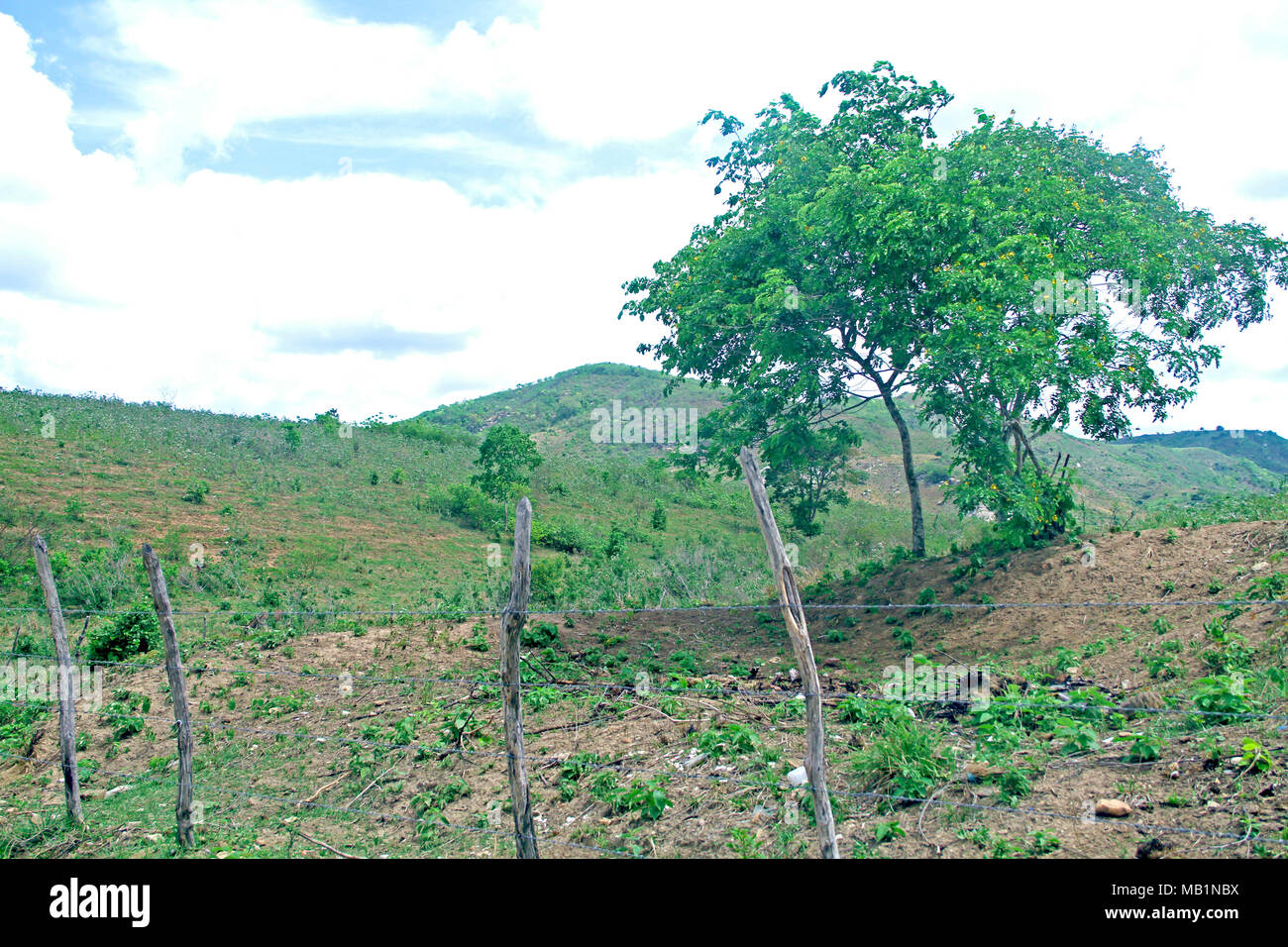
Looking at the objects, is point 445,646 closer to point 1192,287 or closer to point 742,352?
point 742,352

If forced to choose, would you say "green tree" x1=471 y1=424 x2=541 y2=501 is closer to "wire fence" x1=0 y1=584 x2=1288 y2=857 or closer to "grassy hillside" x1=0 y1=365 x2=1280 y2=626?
"grassy hillside" x1=0 y1=365 x2=1280 y2=626

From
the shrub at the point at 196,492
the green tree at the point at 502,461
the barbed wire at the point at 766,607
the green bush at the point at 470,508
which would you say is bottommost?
the barbed wire at the point at 766,607

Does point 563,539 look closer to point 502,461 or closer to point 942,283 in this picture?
point 502,461

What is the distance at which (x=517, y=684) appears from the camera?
13.8 ft

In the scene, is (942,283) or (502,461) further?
(502,461)

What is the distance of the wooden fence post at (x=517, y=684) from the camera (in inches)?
162

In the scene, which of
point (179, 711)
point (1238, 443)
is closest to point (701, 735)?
point (179, 711)

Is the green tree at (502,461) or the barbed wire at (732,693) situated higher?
the green tree at (502,461)

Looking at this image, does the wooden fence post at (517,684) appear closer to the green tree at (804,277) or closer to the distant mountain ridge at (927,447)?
the green tree at (804,277)

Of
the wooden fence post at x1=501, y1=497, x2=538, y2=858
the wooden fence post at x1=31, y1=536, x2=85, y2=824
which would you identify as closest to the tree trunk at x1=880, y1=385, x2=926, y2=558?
the wooden fence post at x1=501, y1=497, x2=538, y2=858

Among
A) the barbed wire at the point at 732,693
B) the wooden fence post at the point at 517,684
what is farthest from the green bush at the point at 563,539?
the wooden fence post at the point at 517,684

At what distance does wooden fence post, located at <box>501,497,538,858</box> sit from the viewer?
412 cm

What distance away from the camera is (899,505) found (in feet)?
139

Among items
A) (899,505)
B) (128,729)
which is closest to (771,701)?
(128,729)
